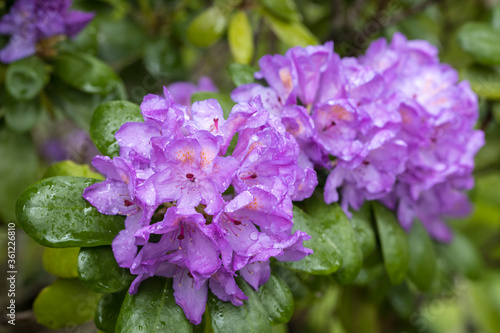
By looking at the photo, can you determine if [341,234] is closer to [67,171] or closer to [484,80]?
[67,171]

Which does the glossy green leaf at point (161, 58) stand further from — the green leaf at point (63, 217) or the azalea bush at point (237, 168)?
the green leaf at point (63, 217)

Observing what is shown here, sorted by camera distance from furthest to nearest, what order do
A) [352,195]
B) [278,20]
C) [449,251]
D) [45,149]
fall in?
1. [45,149]
2. [449,251]
3. [278,20]
4. [352,195]

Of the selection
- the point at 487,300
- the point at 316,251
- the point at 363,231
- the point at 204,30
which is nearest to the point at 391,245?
the point at 363,231

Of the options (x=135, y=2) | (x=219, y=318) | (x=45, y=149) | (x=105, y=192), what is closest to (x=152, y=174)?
(x=105, y=192)

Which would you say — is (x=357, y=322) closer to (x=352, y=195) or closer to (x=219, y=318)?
(x=352, y=195)

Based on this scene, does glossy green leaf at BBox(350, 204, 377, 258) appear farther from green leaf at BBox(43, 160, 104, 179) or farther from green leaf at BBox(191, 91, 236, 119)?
green leaf at BBox(43, 160, 104, 179)

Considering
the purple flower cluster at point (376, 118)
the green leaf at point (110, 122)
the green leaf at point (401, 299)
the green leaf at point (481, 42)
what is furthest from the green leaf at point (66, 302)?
the green leaf at point (481, 42)
